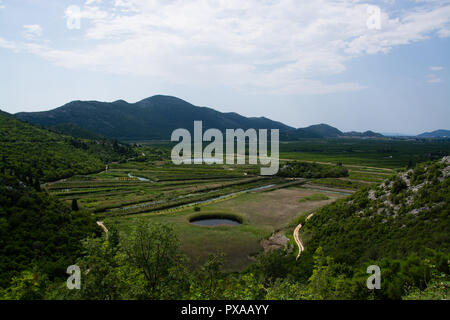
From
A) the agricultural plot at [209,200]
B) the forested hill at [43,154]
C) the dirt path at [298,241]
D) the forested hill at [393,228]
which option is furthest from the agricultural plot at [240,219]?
the forested hill at [43,154]

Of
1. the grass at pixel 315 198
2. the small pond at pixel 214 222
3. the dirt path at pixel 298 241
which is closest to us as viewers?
the dirt path at pixel 298 241

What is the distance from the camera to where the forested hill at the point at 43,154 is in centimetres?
8675

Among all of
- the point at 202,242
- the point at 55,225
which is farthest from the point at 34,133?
the point at 202,242

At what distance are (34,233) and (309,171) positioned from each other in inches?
4285

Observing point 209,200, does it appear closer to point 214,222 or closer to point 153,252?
point 214,222

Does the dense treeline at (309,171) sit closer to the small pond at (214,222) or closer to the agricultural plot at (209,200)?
the agricultural plot at (209,200)

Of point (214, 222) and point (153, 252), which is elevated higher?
point (153, 252)

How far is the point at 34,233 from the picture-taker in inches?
1373

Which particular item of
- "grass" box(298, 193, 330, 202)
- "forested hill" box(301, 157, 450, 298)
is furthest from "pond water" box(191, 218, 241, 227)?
"grass" box(298, 193, 330, 202)

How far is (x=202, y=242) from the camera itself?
151ft

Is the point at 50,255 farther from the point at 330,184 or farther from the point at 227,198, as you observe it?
the point at 330,184

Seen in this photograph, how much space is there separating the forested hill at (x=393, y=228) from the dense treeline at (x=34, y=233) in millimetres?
31919


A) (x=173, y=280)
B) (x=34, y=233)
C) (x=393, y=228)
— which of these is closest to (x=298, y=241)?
(x=393, y=228)

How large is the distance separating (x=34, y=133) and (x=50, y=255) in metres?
130
